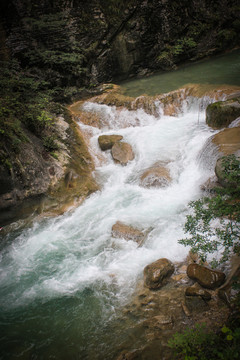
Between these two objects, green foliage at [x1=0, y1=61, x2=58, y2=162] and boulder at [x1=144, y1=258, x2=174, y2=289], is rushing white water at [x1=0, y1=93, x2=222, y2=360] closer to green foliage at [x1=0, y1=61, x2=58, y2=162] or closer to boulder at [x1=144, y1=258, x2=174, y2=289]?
boulder at [x1=144, y1=258, x2=174, y2=289]

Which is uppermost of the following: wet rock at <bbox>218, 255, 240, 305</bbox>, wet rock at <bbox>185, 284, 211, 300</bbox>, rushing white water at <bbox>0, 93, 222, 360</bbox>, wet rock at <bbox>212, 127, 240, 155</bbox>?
wet rock at <bbox>212, 127, 240, 155</bbox>

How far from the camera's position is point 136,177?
7.74 meters

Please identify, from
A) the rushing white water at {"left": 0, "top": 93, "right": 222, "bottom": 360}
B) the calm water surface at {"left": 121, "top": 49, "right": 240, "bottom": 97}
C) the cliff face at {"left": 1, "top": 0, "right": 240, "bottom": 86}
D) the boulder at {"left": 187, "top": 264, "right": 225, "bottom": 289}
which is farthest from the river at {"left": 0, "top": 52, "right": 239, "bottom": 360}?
→ the cliff face at {"left": 1, "top": 0, "right": 240, "bottom": 86}

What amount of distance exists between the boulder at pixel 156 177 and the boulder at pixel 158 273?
333 cm

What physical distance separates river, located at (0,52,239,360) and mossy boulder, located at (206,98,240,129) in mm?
572

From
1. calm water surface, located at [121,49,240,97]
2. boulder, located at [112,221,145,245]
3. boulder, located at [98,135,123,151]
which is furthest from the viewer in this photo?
calm water surface, located at [121,49,240,97]

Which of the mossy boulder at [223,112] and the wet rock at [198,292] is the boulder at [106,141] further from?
the wet rock at [198,292]

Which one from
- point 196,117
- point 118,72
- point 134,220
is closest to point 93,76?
point 118,72

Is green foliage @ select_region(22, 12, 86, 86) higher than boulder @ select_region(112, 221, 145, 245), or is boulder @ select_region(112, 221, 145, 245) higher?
green foliage @ select_region(22, 12, 86, 86)

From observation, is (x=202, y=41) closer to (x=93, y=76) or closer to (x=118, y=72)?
(x=118, y=72)

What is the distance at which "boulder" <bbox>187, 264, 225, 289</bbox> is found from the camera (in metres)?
3.41

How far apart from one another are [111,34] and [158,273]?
15723mm

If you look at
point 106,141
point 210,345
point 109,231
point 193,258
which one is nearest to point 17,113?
point 106,141

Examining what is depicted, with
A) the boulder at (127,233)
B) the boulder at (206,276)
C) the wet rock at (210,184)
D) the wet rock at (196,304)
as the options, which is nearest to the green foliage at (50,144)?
the boulder at (127,233)
